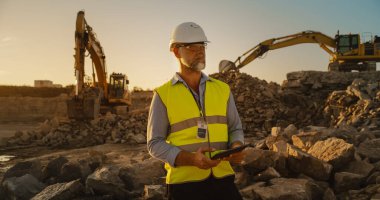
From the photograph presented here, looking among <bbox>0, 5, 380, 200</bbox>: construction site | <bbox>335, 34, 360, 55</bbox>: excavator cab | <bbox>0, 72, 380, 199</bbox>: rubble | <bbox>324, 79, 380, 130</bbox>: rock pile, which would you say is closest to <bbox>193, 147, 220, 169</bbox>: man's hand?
<bbox>0, 72, 380, 199</bbox>: rubble

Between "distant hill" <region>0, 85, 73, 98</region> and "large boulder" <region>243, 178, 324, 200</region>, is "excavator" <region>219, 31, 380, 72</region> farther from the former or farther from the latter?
"distant hill" <region>0, 85, 73, 98</region>

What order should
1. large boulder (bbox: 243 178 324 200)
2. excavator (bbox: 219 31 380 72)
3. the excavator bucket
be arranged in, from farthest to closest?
excavator (bbox: 219 31 380 72) → the excavator bucket → large boulder (bbox: 243 178 324 200)

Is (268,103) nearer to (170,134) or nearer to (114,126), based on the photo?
(114,126)

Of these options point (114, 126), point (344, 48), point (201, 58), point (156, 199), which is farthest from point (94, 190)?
point (344, 48)

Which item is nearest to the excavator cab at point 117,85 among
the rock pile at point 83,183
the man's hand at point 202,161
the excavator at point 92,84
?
the excavator at point 92,84

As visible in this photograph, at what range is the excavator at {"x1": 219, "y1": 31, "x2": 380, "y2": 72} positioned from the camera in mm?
16312

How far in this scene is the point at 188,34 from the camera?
2000 millimetres

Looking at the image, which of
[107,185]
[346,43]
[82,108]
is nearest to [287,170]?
[107,185]

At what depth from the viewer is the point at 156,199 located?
3424mm

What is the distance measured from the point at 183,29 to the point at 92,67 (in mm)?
13929

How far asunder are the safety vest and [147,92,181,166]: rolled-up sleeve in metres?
0.03

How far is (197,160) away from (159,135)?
0.31 meters

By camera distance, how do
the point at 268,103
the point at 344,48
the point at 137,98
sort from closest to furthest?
1. the point at 268,103
2. the point at 344,48
3. the point at 137,98

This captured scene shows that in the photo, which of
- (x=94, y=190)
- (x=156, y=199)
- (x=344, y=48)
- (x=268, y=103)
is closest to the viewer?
(x=156, y=199)
